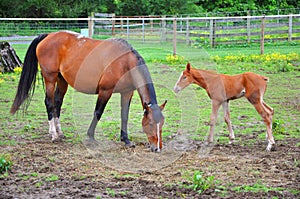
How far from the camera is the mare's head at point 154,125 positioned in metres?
6.55

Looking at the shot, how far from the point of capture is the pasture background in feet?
18.1

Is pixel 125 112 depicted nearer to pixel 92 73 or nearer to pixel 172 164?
pixel 92 73

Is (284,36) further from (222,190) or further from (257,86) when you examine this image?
(222,190)

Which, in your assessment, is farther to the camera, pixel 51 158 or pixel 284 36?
pixel 284 36

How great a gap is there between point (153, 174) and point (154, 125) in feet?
2.46

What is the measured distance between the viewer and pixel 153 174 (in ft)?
19.9

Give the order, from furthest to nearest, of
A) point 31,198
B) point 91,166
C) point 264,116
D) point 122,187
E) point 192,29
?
point 192,29, point 264,116, point 91,166, point 122,187, point 31,198

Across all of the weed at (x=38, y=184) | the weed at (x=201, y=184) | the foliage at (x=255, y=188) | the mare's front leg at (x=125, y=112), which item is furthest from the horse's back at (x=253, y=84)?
the weed at (x=38, y=184)

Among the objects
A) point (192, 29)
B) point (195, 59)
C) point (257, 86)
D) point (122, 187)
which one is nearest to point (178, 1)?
point (192, 29)

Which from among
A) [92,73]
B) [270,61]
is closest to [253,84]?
[92,73]

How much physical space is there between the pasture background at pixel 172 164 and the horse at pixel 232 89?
0.38 metres

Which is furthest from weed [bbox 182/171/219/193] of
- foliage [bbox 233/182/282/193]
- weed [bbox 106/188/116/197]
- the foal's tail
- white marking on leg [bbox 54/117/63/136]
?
the foal's tail

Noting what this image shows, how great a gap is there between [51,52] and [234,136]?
10.3 feet

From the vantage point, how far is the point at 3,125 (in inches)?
346
